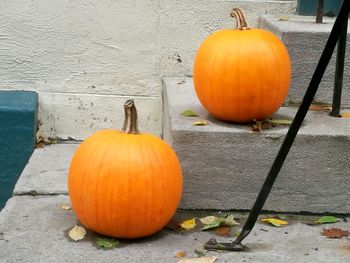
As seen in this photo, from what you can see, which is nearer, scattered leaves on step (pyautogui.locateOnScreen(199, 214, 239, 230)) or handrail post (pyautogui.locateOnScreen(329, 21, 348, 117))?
scattered leaves on step (pyautogui.locateOnScreen(199, 214, 239, 230))

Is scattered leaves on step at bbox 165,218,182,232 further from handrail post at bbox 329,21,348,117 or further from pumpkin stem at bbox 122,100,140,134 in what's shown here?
handrail post at bbox 329,21,348,117

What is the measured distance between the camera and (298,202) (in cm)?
331

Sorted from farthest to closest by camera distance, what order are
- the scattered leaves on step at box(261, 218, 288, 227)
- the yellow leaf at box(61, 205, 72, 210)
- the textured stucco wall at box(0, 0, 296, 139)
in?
the textured stucco wall at box(0, 0, 296, 139)
the yellow leaf at box(61, 205, 72, 210)
the scattered leaves on step at box(261, 218, 288, 227)

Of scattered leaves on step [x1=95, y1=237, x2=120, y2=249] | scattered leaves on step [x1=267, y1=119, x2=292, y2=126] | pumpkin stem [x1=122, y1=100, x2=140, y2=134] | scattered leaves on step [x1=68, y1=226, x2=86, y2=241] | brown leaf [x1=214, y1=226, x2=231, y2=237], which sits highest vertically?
pumpkin stem [x1=122, y1=100, x2=140, y2=134]

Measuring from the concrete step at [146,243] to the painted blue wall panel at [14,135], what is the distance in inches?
33.6

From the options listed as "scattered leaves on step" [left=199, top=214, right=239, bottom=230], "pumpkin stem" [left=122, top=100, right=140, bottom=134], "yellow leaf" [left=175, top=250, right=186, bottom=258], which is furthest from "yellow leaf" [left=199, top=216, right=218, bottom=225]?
"pumpkin stem" [left=122, top=100, right=140, bottom=134]

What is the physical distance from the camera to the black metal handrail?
255 centimetres

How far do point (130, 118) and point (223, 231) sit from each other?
68 centimetres

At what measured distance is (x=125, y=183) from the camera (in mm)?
2807

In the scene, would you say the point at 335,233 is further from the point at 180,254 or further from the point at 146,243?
the point at 146,243

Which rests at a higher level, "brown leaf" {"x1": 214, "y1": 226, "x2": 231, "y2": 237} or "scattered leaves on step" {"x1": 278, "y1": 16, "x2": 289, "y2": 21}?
"scattered leaves on step" {"x1": 278, "y1": 16, "x2": 289, "y2": 21}

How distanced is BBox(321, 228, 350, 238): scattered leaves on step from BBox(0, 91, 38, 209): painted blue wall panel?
188 cm

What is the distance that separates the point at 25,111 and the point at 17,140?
20cm

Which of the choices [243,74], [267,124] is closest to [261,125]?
[267,124]
